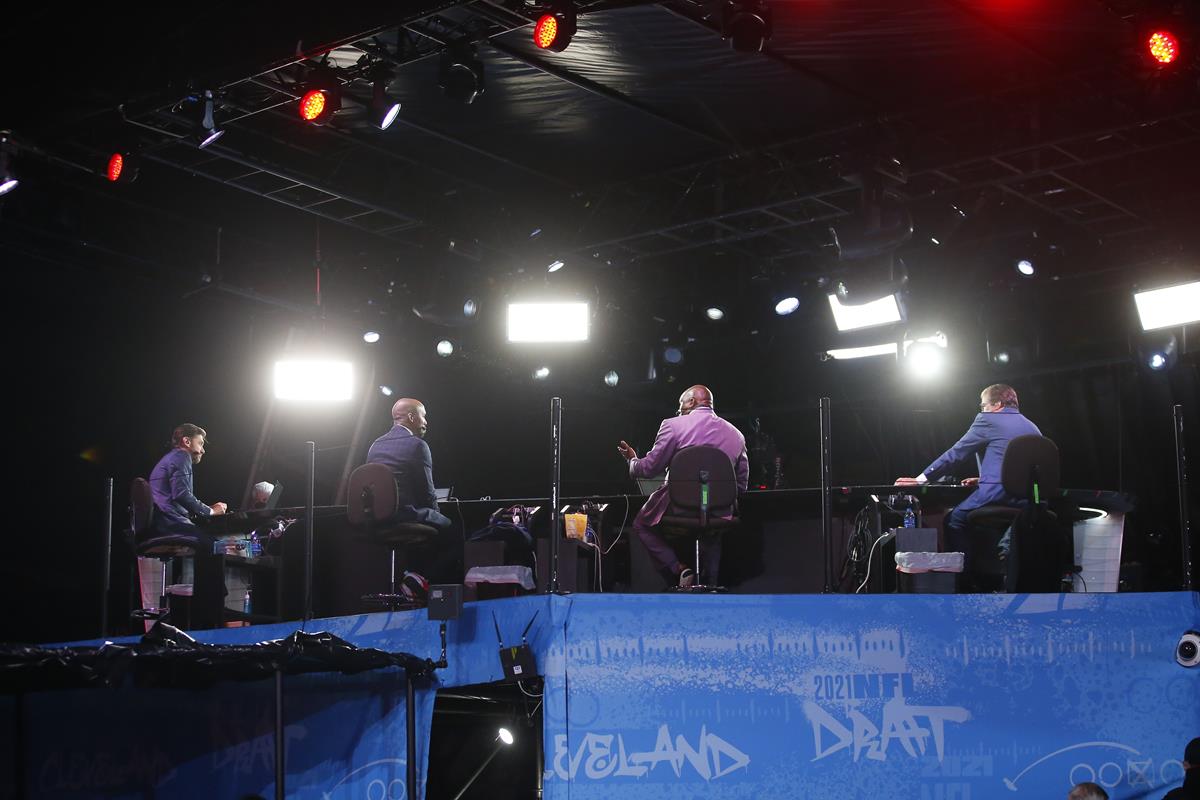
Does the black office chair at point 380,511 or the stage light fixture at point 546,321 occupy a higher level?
the stage light fixture at point 546,321

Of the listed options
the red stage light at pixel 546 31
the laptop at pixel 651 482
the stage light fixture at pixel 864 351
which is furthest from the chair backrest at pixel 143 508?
the stage light fixture at pixel 864 351

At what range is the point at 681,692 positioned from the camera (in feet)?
19.0

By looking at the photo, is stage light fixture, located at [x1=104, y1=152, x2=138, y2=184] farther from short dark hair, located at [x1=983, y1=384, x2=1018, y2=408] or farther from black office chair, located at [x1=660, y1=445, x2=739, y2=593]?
short dark hair, located at [x1=983, y1=384, x2=1018, y2=408]

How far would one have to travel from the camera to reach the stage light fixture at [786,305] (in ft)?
36.5

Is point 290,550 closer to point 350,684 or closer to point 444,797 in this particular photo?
point 350,684

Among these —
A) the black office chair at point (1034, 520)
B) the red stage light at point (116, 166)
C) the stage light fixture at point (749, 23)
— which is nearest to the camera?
the black office chair at point (1034, 520)

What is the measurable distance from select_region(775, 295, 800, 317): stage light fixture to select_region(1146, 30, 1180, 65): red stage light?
4.72m

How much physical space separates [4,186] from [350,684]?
3833mm

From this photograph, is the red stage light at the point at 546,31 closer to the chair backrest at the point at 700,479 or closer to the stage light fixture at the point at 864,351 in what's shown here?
the chair backrest at the point at 700,479

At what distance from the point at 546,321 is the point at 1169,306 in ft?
15.8

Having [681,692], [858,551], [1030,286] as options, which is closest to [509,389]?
[1030,286]

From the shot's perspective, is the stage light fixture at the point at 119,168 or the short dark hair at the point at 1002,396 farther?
the stage light fixture at the point at 119,168

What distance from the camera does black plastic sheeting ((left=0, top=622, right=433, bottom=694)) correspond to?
520 centimetres

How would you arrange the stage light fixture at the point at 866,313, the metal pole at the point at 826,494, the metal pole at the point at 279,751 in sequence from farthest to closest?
1. the stage light fixture at the point at 866,313
2. the metal pole at the point at 826,494
3. the metal pole at the point at 279,751
